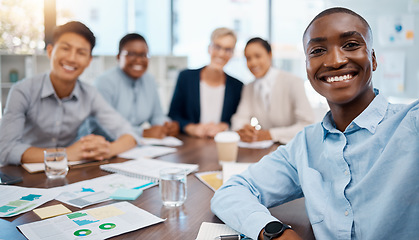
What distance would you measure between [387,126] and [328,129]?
165 mm

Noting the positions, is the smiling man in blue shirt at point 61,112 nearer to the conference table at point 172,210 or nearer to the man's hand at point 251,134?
the conference table at point 172,210

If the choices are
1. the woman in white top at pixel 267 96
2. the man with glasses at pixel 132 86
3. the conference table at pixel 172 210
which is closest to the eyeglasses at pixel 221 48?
the woman in white top at pixel 267 96

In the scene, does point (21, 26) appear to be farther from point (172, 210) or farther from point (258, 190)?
point (258, 190)

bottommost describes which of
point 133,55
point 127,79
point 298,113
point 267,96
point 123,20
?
point 298,113

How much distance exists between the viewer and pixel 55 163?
1440 millimetres

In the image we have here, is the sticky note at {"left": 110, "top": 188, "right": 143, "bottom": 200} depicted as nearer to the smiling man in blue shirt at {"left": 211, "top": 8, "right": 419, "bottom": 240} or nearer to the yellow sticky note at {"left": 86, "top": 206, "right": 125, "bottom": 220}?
the yellow sticky note at {"left": 86, "top": 206, "right": 125, "bottom": 220}

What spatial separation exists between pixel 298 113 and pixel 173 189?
1553 millimetres

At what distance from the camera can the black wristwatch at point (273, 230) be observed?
856 mm

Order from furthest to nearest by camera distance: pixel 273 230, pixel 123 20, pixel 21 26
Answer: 1. pixel 123 20
2. pixel 21 26
3. pixel 273 230

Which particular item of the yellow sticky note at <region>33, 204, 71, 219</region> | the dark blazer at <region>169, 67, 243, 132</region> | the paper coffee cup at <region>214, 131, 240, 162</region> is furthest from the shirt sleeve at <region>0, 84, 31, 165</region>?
the dark blazer at <region>169, 67, 243, 132</region>

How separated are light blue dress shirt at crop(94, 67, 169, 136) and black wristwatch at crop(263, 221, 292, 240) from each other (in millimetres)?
1823

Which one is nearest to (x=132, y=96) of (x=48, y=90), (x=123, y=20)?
(x=48, y=90)

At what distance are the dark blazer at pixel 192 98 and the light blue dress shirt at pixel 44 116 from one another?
0.77 meters

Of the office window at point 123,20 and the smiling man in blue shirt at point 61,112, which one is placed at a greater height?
the office window at point 123,20
